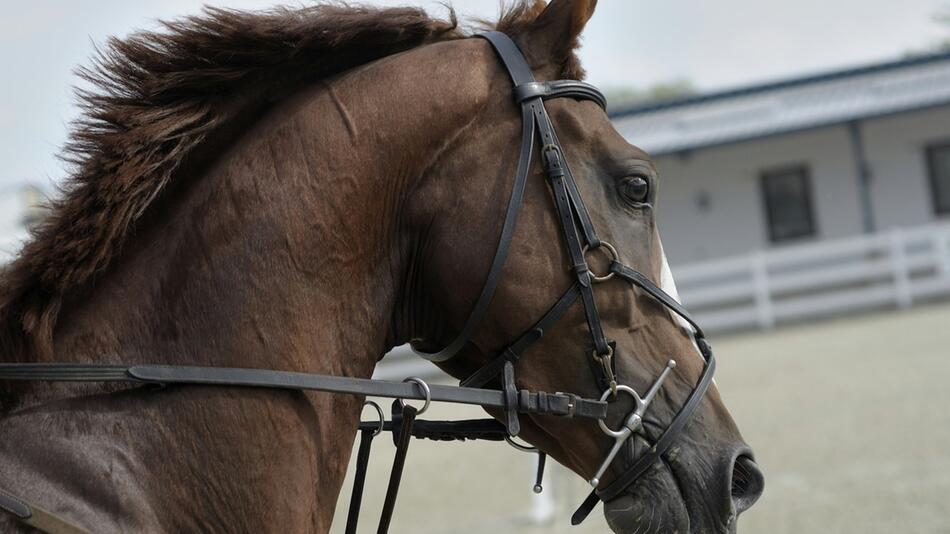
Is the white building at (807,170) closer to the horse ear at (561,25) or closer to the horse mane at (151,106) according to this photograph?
the horse ear at (561,25)

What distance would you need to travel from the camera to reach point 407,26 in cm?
263

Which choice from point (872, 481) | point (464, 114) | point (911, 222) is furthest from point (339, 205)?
point (911, 222)

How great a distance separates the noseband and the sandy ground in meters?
5.08

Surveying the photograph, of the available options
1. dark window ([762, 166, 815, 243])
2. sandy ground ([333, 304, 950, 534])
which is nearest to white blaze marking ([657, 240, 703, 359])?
sandy ground ([333, 304, 950, 534])

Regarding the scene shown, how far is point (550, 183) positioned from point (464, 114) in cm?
28

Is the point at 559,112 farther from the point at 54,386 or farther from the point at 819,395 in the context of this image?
the point at 819,395

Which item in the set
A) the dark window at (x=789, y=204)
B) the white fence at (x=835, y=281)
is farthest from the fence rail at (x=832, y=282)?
the dark window at (x=789, y=204)

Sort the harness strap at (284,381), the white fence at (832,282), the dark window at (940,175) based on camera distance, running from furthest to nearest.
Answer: the dark window at (940,175)
the white fence at (832,282)
the harness strap at (284,381)

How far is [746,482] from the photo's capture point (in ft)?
8.23

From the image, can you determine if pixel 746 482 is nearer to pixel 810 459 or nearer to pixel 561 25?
pixel 561 25

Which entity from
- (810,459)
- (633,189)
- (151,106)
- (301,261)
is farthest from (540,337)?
(810,459)

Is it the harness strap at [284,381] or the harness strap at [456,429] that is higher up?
the harness strap at [284,381]

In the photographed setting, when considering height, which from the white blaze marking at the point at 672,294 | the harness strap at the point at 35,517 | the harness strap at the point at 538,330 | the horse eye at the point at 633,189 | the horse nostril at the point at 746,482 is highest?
the horse eye at the point at 633,189

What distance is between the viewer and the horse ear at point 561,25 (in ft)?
8.60
